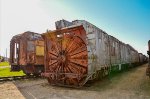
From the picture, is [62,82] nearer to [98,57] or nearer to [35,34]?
[98,57]

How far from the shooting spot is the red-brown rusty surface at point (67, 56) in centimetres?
878

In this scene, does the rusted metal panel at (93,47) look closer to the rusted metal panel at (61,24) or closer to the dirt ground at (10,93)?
the rusted metal panel at (61,24)

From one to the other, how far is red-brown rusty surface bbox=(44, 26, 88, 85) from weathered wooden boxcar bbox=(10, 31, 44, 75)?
113 inches

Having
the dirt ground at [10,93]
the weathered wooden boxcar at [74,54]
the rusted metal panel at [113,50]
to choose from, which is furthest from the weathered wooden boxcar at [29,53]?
the rusted metal panel at [113,50]

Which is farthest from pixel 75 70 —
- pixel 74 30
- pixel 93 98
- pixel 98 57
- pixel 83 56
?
pixel 93 98

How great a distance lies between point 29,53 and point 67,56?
4.58 meters

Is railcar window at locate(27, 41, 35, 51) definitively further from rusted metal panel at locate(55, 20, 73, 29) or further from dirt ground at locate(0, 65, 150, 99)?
dirt ground at locate(0, 65, 150, 99)

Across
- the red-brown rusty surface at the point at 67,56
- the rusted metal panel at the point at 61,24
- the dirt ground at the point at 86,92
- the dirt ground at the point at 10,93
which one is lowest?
the dirt ground at the point at 86,92

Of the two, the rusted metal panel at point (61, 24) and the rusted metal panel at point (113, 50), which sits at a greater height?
the rusted metal panel at point (61, 24)

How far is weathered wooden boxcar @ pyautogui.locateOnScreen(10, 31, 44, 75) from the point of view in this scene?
1284cm

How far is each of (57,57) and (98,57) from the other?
2417mm

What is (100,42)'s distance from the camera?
32.5ft

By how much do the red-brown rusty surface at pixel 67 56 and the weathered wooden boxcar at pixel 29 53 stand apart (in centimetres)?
287

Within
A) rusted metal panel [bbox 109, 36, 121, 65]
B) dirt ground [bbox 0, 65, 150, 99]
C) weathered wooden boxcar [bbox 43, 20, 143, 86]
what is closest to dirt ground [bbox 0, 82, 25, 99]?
dirt ground [bbox 0, 65, 150, 99]
